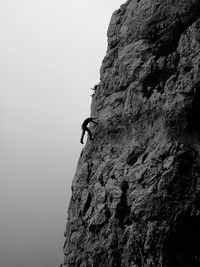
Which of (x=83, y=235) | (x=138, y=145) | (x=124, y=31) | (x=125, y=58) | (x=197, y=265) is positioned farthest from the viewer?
(x=124, y=31)

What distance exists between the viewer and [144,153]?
84.4 ft

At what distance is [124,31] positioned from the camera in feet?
111

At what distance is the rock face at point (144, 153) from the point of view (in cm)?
2170

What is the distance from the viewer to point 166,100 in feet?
83.3

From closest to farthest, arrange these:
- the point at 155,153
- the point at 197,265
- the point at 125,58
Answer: the point at 197,265 → the point at 155,153 → the point at 125,58

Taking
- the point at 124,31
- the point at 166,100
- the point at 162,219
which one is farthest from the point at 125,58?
the point at 162,219

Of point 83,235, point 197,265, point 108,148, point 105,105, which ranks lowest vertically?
point 197,265

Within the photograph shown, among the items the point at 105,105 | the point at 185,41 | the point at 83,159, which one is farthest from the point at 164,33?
the point at 83,159

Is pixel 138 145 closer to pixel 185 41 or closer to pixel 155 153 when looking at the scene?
pixel 155 153

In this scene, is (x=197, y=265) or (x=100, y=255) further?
(x=100, y=255)

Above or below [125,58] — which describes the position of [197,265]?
below

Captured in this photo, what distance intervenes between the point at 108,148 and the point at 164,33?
10880 millimetres

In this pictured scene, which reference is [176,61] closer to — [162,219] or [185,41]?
[185,41]

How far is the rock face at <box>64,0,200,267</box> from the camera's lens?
21.7 meters
